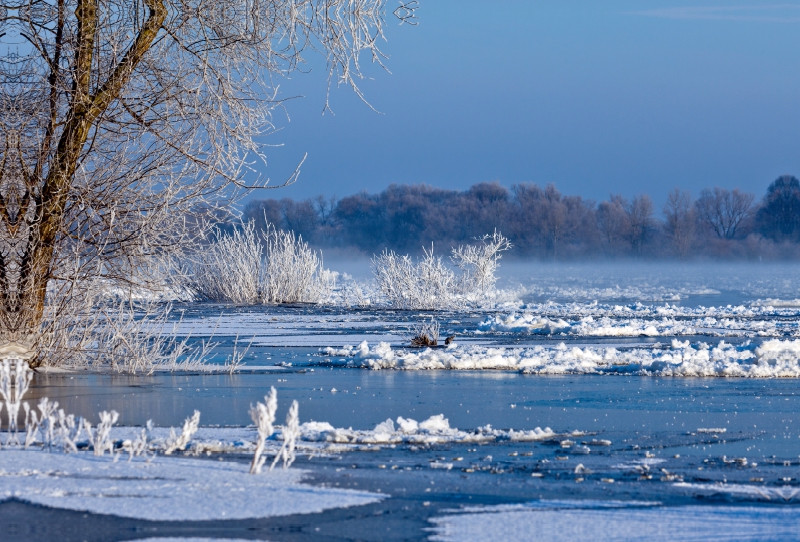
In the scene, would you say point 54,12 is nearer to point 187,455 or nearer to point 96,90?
point 96,90

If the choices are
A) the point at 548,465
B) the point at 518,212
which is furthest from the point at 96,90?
the point at 518,212

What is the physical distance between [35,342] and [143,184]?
1.88 meters

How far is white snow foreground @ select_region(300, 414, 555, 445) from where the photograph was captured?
20.9ft

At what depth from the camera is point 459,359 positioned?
39.1 ft

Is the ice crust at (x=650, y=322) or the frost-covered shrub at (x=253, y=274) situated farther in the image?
the frost-covered shrub at (x=253, y=274)

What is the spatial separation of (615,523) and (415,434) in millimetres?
2514

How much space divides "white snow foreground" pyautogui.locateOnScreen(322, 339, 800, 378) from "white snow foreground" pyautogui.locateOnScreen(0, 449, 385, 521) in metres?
6.51

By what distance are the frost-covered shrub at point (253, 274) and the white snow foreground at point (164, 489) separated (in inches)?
959

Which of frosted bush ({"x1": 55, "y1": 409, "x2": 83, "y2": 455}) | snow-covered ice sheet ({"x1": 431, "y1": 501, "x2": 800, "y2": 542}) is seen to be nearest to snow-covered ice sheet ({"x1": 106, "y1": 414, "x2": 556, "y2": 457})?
frosted bush ({"x1": 55, "y1": 409, "x2": 83, "y2": 455})

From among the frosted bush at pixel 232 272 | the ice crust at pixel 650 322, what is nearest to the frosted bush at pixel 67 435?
the ice crust at pixel 650 322

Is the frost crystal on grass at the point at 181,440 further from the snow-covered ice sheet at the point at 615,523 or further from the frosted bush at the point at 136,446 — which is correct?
the snow-covered ice sheet at the point at 615,523

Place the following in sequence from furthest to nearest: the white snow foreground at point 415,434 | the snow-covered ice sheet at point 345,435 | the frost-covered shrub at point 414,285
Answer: the frost-covered shrub at point 414,285, the white snow foreground at point 415,434, the snow-covered ice sheet at point 345,435

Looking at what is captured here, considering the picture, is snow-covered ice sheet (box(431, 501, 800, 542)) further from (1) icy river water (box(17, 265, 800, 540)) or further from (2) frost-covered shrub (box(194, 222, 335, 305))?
(2) frost-covered shrub (box(194, 222, 335, 305))

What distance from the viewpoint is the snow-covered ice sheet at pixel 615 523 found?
4047mm
